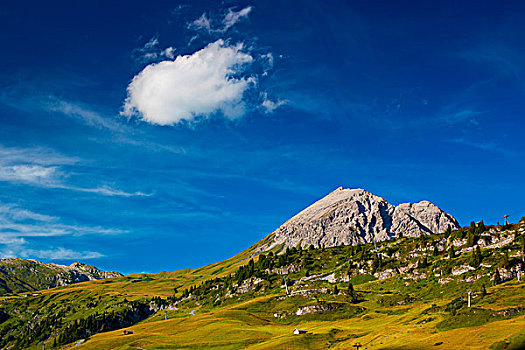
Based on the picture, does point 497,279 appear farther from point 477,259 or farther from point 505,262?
point 477,259

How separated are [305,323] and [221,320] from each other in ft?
142

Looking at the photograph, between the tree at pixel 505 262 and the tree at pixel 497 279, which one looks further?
the tree at pixel 505 262

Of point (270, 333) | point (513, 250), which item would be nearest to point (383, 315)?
point (270, 333)

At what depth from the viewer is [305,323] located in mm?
174250

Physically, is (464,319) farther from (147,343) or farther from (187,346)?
(147,343)

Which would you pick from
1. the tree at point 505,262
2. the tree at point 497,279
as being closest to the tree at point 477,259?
the tree at point 505,262

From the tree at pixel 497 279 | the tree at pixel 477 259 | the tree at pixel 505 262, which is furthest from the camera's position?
the tree at pixel 477 259

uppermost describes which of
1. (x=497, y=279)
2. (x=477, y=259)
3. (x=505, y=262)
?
(x=477, y=259)

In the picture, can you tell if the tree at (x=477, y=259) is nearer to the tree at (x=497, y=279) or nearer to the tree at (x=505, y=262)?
the tree at (x=505, y=262)

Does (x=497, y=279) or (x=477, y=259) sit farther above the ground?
(x=477, y=259)

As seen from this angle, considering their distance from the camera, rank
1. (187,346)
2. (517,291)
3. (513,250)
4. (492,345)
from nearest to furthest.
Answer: (492,345), (517,291), (187,346), (513,250)

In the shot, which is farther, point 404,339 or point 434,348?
point 404,339

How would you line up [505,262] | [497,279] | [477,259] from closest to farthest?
1. [497,279]
2. [505,262]
3. [477,259]

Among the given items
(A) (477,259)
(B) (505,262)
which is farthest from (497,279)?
(A) (477,259)
